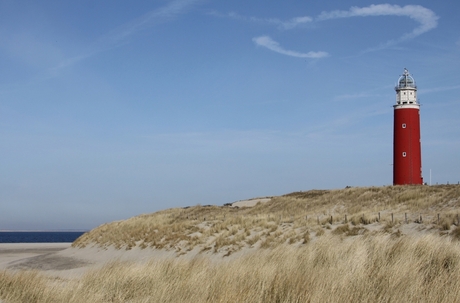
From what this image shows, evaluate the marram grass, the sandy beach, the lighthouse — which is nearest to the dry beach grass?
the marram grass

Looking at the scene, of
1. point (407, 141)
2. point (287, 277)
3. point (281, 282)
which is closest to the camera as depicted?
point (281, 282)

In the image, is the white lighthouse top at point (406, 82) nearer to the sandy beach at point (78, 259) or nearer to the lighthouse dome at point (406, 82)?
the lighthouse dome at point (406, 82)

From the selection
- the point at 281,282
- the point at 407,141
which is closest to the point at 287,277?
the point at 281,282

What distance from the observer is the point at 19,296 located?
23.3 ft

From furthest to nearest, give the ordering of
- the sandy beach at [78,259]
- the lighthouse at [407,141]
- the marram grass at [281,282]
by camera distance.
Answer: the lighthouse at [407,141] → the sandy beach at [78,259] → the marram grass at [281,282]

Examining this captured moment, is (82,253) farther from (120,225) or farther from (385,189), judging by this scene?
(385,189)

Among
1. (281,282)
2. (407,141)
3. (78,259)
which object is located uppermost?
(407,141)

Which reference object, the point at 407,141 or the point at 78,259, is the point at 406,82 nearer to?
the point at 407,141

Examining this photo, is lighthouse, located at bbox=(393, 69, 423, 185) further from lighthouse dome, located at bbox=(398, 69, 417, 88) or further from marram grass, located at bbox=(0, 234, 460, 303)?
marram grass, located at bbox=(0, 234, 460, 303)

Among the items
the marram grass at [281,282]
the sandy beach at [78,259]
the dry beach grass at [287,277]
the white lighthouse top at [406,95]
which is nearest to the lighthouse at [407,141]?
the white lighthouse top at [406,95]

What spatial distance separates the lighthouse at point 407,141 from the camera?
36656 millimetres

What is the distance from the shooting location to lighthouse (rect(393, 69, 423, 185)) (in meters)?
36.7

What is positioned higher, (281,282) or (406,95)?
(406,95)

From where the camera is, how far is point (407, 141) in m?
36.8
